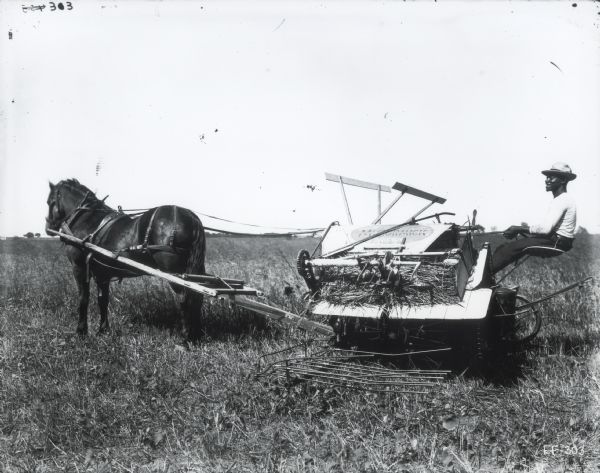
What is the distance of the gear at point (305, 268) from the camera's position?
194 inches

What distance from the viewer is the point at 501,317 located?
5.31 meters

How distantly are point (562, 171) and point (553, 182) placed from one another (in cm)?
15

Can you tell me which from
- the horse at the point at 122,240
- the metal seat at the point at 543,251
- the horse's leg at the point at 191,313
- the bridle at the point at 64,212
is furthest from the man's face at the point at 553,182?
the bridle at the point at 64,212

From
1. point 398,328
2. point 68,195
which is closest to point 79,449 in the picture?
point 398,328

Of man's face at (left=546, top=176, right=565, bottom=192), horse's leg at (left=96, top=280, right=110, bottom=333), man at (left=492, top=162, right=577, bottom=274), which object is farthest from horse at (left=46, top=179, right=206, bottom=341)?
man's face at (left=546, top=176, right=565, bottom=192)

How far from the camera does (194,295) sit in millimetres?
6531

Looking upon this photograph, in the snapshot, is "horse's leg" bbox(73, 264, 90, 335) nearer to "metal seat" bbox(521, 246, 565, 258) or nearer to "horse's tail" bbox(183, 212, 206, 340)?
"horse's tail" bbox(183, 212, 206, 340)

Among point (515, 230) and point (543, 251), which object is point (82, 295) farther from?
point (543, 251)

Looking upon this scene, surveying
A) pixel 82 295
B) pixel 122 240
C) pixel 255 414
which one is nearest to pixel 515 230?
pixel 255 414

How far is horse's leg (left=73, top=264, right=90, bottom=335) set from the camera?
689cm

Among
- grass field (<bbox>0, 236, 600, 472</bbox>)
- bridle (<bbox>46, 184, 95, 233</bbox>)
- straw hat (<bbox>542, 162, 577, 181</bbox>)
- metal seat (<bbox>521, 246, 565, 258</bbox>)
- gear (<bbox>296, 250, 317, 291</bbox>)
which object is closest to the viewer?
grass field (<bbox>0, 236, 600, 472</bbox>)

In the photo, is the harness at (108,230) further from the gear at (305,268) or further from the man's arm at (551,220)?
the man's arm at (551,220)

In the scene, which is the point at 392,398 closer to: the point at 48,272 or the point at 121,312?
the point at 121,312

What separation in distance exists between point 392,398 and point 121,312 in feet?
16.9
